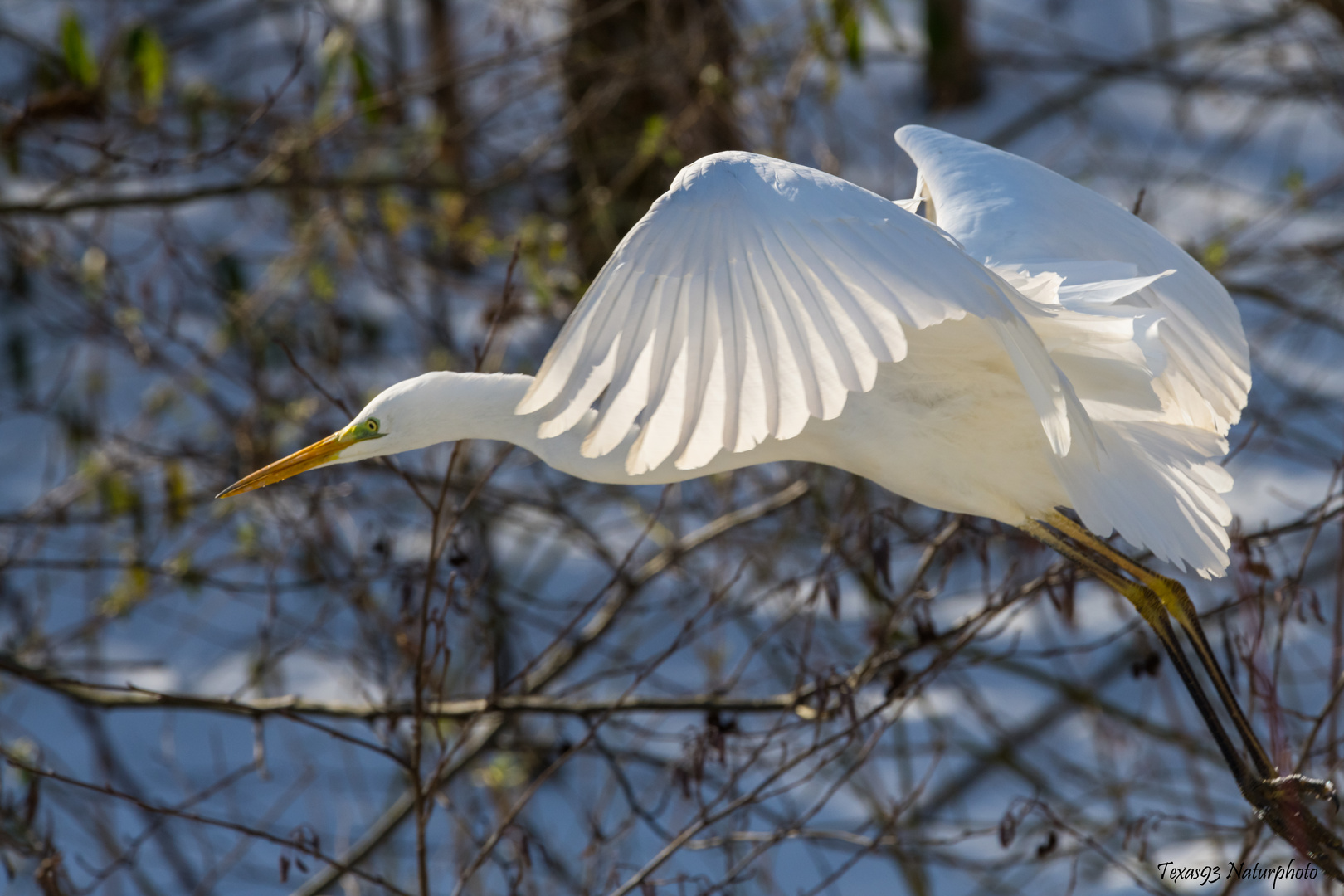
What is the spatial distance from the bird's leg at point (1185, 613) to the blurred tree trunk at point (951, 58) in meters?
2.62

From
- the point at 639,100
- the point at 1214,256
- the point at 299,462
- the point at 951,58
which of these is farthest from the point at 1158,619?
the point at 951,58

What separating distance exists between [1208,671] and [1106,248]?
792mm

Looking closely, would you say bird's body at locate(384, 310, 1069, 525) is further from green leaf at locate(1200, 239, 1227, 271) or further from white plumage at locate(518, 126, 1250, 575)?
green leaf at locate(1200, 239, 1227, 271)

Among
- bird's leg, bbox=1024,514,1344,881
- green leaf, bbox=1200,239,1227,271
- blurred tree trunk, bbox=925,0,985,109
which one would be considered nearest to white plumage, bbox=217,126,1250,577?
bird's leg, bbox=1024,514,1344,881

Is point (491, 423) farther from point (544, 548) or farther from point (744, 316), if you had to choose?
point (544, 548)

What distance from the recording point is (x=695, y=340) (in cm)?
161

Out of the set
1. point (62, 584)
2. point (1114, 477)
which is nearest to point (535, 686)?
point (1114, 477)

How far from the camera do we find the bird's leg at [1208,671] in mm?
2230

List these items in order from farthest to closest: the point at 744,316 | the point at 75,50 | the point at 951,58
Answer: the point at 951,58, the point at 75,50, the point at 744,316

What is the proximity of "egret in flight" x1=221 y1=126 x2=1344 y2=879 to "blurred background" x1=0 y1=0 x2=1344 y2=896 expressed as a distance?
113mm

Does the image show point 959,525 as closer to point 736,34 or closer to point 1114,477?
point 1114,477

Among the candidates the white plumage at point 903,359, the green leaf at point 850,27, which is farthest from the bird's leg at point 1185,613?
the green leaf at point 850,27

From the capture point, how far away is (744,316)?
5.32ft

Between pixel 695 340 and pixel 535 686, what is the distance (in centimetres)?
149
